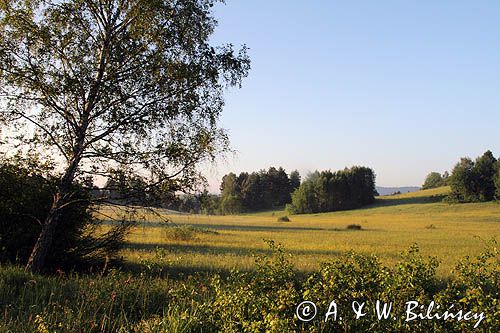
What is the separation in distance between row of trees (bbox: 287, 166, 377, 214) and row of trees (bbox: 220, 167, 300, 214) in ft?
64.0

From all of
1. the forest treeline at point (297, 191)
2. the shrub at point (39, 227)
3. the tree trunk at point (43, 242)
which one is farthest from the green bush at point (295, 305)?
the forest treeline at point (297, 191)

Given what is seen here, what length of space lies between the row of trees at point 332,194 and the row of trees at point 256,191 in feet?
64.0

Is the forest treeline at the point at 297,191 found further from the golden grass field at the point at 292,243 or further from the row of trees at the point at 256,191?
the golden grass field at the point at 292,243

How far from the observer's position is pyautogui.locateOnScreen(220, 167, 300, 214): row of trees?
14225 centimetres

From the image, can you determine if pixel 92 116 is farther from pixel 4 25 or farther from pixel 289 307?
pixel 289 307

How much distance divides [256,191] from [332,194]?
3412cm

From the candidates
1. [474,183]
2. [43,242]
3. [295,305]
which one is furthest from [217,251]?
[474,183]

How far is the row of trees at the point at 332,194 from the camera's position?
11738 centimetres

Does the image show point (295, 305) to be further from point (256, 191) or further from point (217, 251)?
point (256, 191)

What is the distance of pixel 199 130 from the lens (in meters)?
10.8

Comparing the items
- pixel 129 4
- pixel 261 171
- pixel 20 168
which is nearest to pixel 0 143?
pixel 20 168

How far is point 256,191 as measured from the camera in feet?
472

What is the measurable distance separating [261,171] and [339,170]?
35.8m

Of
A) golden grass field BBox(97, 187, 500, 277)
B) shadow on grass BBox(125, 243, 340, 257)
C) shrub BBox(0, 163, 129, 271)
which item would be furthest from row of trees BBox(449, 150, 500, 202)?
shrub BBox(0, 163, 129, 271)
